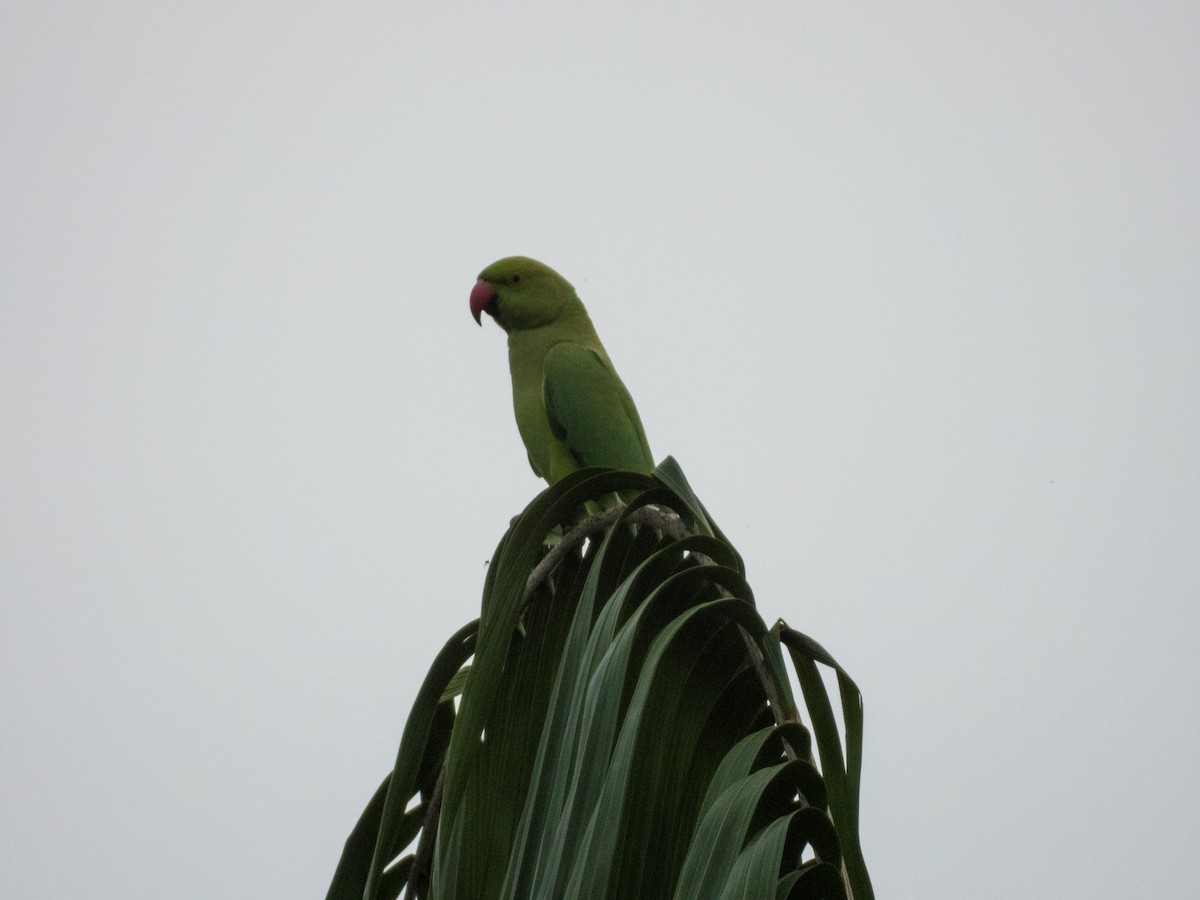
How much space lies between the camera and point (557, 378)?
11.5ft

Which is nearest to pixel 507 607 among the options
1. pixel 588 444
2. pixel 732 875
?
pixel 732 875

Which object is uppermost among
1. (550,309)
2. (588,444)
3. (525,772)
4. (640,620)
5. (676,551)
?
(550,309)

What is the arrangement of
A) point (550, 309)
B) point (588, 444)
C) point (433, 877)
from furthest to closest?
point (550, 309), point (588, 444), point (433, 877)

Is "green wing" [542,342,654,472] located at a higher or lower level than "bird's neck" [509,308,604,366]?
lower

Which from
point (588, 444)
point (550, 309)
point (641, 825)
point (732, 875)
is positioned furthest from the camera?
point (550, 309)

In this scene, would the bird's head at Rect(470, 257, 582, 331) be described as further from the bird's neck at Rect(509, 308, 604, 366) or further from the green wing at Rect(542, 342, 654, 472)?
the green wing at Rect(542, 342, 654, 472)

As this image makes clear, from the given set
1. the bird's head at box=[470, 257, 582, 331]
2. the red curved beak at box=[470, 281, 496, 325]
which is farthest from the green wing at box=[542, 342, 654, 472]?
the red curved beak at box=[470, 281, 496, 325]

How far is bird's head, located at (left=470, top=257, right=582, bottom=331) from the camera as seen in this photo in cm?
374

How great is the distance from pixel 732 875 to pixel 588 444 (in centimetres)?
258

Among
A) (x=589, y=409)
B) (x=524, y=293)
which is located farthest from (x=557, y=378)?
(x=524, y=293)

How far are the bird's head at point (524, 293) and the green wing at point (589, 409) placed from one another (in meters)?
0.21

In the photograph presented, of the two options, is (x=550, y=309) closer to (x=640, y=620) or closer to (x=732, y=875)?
(x=640, y=620)

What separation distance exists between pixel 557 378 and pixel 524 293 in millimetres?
415

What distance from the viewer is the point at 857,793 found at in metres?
1.20
